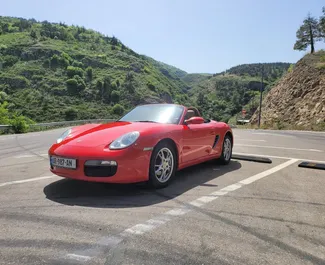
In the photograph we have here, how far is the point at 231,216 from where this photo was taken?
11.2 ft

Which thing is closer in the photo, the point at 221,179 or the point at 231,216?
the point at 231,216

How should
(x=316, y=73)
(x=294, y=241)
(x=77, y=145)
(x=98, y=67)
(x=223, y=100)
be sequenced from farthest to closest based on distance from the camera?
1. (x=223, y=100)
2. (x=98, y=67)
3. (x=316, y=73)
4. (x=77, y=145)
5. (x=294, y=241)

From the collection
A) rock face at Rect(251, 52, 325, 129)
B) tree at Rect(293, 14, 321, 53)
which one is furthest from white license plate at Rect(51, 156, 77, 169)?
tree at Rect(293, 14, 321, 53)

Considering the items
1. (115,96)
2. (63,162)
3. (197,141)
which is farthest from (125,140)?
(115,96)

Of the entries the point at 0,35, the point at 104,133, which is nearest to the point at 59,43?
the point at 0,35

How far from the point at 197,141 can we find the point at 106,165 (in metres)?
2.02

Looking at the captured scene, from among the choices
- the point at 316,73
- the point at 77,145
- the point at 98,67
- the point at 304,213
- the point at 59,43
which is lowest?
the point at 304,213

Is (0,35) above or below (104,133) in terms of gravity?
above

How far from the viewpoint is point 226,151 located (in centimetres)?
688

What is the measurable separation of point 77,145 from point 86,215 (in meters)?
1.26

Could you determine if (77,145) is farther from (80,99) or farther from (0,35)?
(0,35)

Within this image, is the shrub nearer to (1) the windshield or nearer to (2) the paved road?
(1) the windshield

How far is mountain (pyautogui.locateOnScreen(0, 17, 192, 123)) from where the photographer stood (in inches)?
2445

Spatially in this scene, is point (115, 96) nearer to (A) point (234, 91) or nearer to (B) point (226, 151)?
(B) point (226, 151)
